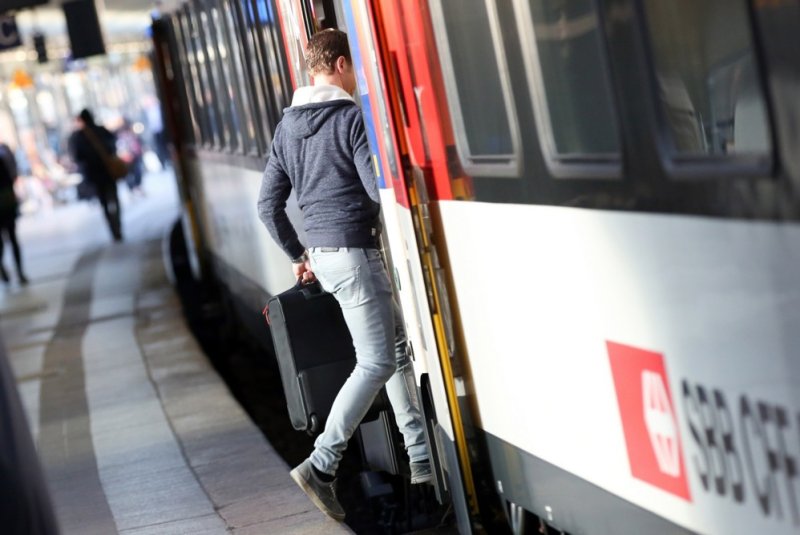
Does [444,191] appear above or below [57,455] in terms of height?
above

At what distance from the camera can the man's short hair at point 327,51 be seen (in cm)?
579

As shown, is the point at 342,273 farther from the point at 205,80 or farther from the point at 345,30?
the point at 205,80

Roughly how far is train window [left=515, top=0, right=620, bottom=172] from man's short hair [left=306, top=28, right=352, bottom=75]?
73.6 inches

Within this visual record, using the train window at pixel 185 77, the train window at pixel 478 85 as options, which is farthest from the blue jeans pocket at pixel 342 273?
the train window at pixel 185 77

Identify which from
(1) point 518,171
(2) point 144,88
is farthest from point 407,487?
(2) point 144,88

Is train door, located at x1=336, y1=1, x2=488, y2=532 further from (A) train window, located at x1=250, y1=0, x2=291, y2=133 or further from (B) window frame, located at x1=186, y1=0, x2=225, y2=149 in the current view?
→ (B) window frame, located at x1=186, y1=0, x2=225, y2=149

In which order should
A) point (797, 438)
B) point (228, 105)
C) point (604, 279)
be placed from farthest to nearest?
point (228, 105)
point (604, 279)
point (797, 438)

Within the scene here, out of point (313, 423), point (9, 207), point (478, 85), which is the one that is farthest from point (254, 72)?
point (9, 207)

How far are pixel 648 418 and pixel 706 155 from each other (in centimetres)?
77

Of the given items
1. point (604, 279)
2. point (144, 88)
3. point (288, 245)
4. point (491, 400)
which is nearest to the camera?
point (604, 279)

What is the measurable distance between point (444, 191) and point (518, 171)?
710mm

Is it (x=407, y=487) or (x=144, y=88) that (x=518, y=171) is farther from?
(x=144, y=88)

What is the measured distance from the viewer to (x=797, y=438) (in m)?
2.85

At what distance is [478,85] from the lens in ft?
14.7
